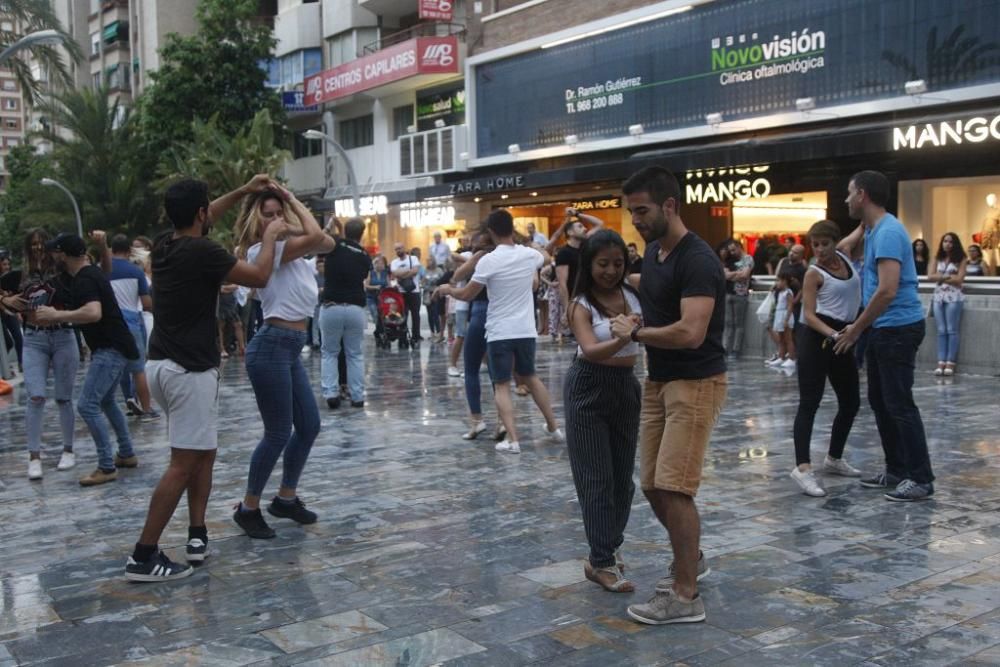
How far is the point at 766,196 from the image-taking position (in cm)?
2223

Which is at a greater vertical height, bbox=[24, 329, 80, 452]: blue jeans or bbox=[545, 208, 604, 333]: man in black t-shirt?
bbox=[545, 208, 604, 333]: man in black t-shirt

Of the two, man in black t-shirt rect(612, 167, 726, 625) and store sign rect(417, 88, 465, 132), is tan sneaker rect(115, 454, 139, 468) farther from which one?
store sign rect(417, 88, 465, 132)

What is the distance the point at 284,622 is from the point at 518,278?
4248mm

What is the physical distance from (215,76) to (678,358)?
3710 centimetres

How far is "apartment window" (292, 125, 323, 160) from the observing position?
41156 mm

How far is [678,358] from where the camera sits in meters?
4.55

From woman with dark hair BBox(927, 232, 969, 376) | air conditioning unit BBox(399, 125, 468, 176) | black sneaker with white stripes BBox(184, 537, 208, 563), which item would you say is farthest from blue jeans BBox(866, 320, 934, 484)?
air conditioning unit BBox(399, 125, 468, 176)

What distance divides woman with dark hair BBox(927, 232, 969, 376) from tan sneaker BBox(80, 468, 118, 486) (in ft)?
33.6


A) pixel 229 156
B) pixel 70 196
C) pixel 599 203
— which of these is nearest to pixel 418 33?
pixel 229 156

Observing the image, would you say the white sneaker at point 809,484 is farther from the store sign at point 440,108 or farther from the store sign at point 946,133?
the store sign at point 440,108

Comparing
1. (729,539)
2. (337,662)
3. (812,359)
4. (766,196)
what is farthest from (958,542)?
(766,196)

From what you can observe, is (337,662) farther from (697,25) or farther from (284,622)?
(697,25)

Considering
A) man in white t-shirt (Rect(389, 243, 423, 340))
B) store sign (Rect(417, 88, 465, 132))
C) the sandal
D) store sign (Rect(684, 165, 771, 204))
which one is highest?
store sign (Rect(417, 88, 465, 132))

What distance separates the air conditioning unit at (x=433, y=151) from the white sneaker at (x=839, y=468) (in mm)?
24815
